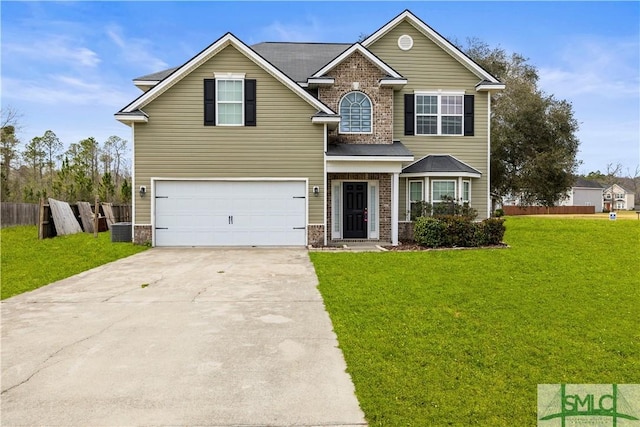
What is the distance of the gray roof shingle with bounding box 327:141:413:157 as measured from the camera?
589 inches

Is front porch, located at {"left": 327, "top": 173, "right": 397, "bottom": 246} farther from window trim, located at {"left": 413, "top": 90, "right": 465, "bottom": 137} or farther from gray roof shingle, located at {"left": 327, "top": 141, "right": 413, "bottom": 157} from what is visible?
window trim, located at {"left": 413, "top": 90, "right": 465, "bottom": 137}

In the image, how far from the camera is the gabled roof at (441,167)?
1588 cm

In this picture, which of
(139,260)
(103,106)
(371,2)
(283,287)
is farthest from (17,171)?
(283,287)

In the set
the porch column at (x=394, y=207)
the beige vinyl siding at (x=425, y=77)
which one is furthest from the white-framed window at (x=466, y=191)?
the porch column at (x=394, y=207)

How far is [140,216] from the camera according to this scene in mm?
14859

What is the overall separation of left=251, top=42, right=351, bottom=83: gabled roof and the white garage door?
5104 mm

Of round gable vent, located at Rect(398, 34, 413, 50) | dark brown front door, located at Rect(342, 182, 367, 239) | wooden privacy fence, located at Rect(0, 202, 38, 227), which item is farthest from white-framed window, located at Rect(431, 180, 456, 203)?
wooden privacy fence, located at Rect(0, 202, 38, 227)

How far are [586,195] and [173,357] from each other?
7301 cm

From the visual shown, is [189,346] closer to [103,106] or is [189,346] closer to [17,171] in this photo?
[103,106]

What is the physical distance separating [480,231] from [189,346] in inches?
467

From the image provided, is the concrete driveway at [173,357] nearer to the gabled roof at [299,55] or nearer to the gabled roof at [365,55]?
the gabled roof at [365,55]

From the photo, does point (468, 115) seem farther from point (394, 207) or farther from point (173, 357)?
point (173, 357)

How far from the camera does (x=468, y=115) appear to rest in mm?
17156

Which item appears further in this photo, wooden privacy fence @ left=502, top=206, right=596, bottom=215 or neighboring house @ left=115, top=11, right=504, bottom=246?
wooden privacy fence @ left=502, top=206, right=596, bottom=215
